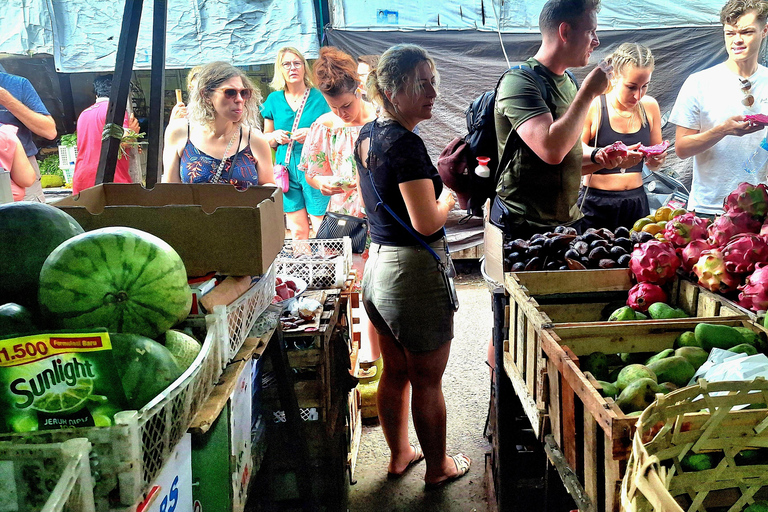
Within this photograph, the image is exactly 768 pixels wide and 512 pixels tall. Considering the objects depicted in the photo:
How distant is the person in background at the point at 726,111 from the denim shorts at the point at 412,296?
7.40 ft

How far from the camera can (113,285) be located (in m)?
1.25

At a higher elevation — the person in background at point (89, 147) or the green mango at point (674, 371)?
the person in background at point (89, 147)

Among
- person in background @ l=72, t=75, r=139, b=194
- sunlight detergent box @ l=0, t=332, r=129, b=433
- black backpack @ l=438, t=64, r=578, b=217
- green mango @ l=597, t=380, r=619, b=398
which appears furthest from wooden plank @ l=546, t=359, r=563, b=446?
person in background @ l=72, t=75, r=139, b=194

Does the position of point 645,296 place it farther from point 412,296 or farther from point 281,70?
point 281,70

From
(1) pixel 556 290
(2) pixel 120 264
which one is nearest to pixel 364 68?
(1) pixel 556 290

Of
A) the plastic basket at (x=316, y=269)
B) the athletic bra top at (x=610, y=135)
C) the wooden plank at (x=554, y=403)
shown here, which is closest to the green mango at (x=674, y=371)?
the wooden plank at (x=554, y=403)

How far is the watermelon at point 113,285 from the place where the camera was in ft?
3.95

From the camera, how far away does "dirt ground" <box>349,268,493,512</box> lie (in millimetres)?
2910

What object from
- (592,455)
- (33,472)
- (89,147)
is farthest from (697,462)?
(89,147)

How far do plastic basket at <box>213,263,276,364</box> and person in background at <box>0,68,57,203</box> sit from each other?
2596mm

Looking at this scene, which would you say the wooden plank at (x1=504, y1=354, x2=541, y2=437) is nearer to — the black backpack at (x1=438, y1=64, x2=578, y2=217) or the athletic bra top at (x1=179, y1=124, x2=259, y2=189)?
the black backpack at (x1=438, y1=64, x2=578, y2=217)

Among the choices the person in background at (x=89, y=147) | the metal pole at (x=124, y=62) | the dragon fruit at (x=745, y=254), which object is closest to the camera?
the dragon fruit at (x=745, y=254)

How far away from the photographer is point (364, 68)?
5.04 m

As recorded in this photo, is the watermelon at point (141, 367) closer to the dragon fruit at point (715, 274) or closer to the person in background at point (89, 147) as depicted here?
the dragon fruit at point (715, 274)
